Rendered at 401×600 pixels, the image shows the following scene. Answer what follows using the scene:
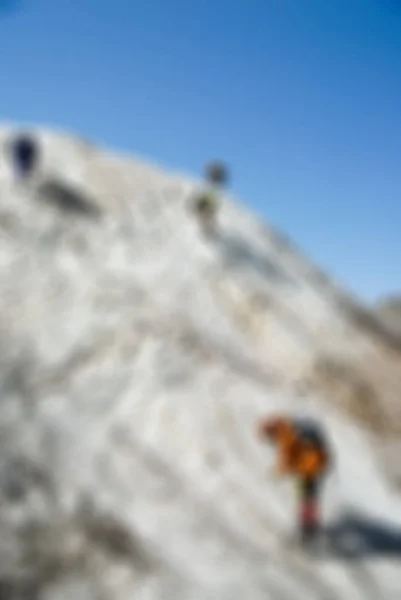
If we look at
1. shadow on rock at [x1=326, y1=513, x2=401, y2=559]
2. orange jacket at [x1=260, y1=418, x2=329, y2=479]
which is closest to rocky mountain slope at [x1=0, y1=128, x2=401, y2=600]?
shadow on rock at [x1=326, y1=513, x2=401, y2=559]

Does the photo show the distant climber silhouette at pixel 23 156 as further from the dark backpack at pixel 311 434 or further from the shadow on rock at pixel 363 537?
the shadow on rock at pixel 363 537

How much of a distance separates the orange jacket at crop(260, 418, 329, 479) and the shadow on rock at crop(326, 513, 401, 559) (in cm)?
154

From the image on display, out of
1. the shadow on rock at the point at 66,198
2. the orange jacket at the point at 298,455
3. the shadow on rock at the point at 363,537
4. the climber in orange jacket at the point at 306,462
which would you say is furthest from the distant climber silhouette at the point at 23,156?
the shadow on rock at the point at 363,537

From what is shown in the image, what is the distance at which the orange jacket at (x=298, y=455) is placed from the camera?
1606cm

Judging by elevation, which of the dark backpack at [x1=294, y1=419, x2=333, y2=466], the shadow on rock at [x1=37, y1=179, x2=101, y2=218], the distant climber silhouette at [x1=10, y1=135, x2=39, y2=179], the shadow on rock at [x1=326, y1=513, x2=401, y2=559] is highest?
the distant climber silhouette at [x1=10, y1=135, x2=39, y2=179]

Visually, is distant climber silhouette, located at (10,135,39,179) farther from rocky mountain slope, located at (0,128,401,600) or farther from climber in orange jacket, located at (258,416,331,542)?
climber in orange jacket, located at (258,416,331,542)

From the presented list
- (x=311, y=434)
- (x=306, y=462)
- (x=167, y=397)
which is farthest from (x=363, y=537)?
(x=167, y=397)

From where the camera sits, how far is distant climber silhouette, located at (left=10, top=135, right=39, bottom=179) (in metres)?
27.7

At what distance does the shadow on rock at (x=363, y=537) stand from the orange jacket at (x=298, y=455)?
1543 mm

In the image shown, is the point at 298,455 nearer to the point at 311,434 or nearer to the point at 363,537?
the point at 311,434

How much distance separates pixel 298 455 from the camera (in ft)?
53.8

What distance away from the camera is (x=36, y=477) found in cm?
1695

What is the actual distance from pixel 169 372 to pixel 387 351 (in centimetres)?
906

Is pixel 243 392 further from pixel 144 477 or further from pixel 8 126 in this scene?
pixel 8 126
